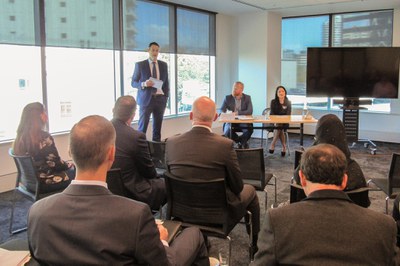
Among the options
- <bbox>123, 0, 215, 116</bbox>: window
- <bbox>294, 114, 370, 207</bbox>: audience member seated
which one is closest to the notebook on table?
<bbox>294, 114, 370, 207</bbox>: audience member seated

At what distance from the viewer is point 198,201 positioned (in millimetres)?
2553

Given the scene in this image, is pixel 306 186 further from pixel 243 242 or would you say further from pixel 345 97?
pixel 345 97

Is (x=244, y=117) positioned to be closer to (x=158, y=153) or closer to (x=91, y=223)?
(x=158, y=153)

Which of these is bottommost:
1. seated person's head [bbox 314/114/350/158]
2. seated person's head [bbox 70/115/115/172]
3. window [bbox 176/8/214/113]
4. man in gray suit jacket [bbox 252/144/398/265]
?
man in gray suit jacket [bbox 252/144/398/265]

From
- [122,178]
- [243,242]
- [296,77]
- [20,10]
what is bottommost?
[243,242]

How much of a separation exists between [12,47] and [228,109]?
340cm

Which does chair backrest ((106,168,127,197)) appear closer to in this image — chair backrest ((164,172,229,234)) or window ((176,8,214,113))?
chair backrest ((164,172,229,234))

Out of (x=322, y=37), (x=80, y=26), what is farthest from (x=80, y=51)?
(x=322, y=37)

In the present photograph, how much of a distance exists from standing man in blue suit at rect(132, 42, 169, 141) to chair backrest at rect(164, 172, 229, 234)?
3602 millimetres

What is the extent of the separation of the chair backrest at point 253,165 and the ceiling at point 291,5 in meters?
4.52

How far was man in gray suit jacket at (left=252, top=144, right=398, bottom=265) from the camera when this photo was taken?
133 centimetres

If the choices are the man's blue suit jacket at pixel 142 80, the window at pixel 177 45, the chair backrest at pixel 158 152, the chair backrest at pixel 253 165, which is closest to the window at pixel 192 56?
the window at pixel 177 45

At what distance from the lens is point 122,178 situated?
288cm

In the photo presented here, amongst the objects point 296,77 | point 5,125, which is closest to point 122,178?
point 5,125
